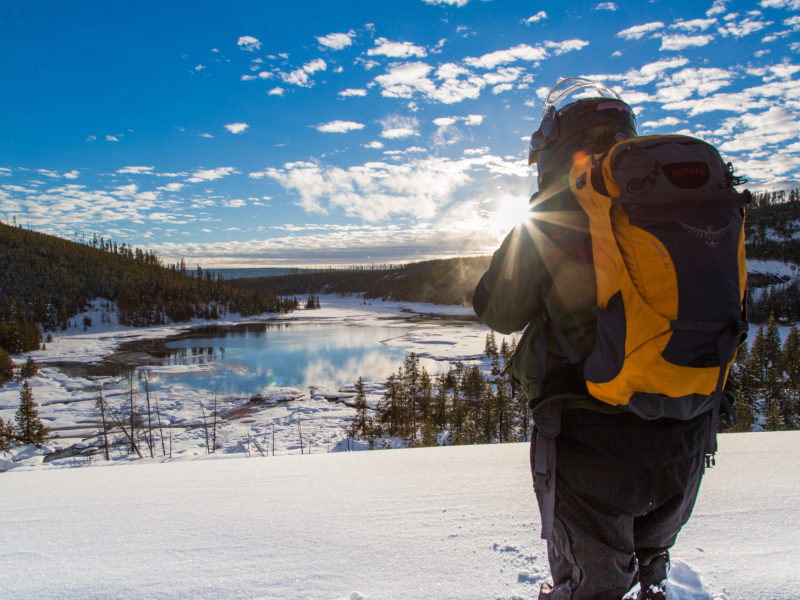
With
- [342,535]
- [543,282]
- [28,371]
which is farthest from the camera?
[28,371]

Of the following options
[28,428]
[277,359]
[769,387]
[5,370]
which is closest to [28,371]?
[5,370]

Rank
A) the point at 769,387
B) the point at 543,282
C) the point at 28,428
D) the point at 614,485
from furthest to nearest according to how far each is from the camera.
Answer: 1. the point at 769,387
2. the point at 28,428
3. the point at 543,282
4. the point at 614,485

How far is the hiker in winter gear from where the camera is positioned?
110 centimetres

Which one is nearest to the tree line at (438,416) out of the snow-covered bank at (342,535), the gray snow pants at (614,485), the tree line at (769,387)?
the tree line at (769,387)

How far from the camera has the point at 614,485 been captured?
1252mm

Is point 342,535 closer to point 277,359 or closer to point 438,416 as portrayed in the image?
point 438,416

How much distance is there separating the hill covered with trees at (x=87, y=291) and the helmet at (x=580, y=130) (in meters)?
85.7

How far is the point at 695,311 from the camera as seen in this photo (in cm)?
107

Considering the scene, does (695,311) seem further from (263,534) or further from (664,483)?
(263,534)

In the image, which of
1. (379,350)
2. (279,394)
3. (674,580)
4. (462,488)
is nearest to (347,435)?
(279,394)

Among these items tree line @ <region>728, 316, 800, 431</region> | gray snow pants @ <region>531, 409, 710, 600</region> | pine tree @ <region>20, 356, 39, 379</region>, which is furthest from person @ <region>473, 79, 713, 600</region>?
pine tree @ <region>20, 356, 39, 379</region>

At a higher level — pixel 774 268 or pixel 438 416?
pixel 774 268

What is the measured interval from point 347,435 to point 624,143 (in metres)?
22.5

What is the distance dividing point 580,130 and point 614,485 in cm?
123
